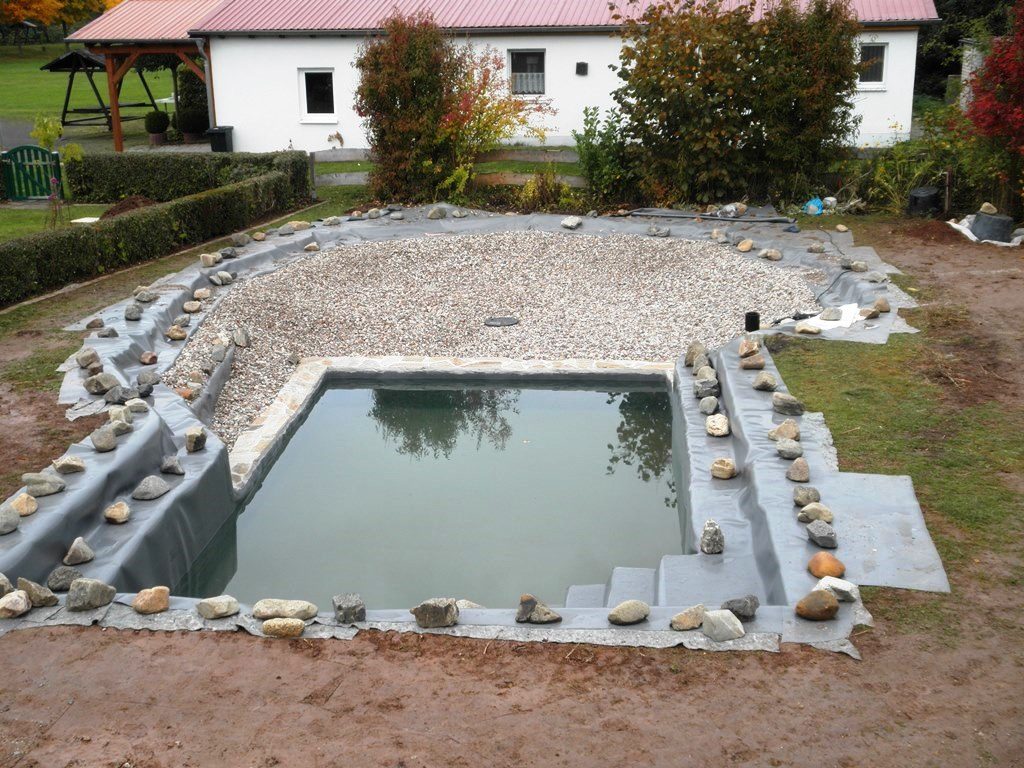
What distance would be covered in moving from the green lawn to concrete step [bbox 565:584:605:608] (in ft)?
81.2

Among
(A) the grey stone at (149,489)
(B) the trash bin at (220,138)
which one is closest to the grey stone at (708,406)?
(A) the grey stone at (149,489)

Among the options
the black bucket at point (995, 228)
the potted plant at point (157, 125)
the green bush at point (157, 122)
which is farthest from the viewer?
the green bush at point (157, 122)

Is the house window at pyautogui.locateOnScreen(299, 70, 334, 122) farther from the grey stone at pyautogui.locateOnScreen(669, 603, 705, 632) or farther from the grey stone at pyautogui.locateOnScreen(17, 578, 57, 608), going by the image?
the grey stone at pyautogui.locateOnScreen(669, 603, 705, 632)

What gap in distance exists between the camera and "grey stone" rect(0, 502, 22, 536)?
518cm

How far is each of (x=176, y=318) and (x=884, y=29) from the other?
44.0ft

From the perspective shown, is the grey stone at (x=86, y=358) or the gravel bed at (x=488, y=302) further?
the gravel bed at (x=488, y=302)

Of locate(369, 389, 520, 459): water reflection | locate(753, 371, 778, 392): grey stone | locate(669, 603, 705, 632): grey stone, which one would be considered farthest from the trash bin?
locate(669, 603, 705, 632): grey stone

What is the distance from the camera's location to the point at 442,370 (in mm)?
9109

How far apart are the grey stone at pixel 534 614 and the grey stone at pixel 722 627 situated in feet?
2.16

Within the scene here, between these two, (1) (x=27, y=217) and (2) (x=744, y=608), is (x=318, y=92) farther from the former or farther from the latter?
(2) (x=744, y=608)

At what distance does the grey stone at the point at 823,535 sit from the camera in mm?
5020

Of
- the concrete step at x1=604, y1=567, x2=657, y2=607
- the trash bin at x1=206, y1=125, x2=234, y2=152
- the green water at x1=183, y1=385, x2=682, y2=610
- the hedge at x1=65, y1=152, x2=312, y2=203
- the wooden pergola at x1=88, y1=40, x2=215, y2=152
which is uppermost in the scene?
the wooden pergola at x1=88, y1=40, x2=215, y2=152

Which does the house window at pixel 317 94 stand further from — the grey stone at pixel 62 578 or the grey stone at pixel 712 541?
the grey stone at pixel 712 541

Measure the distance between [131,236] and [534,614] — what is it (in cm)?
857
